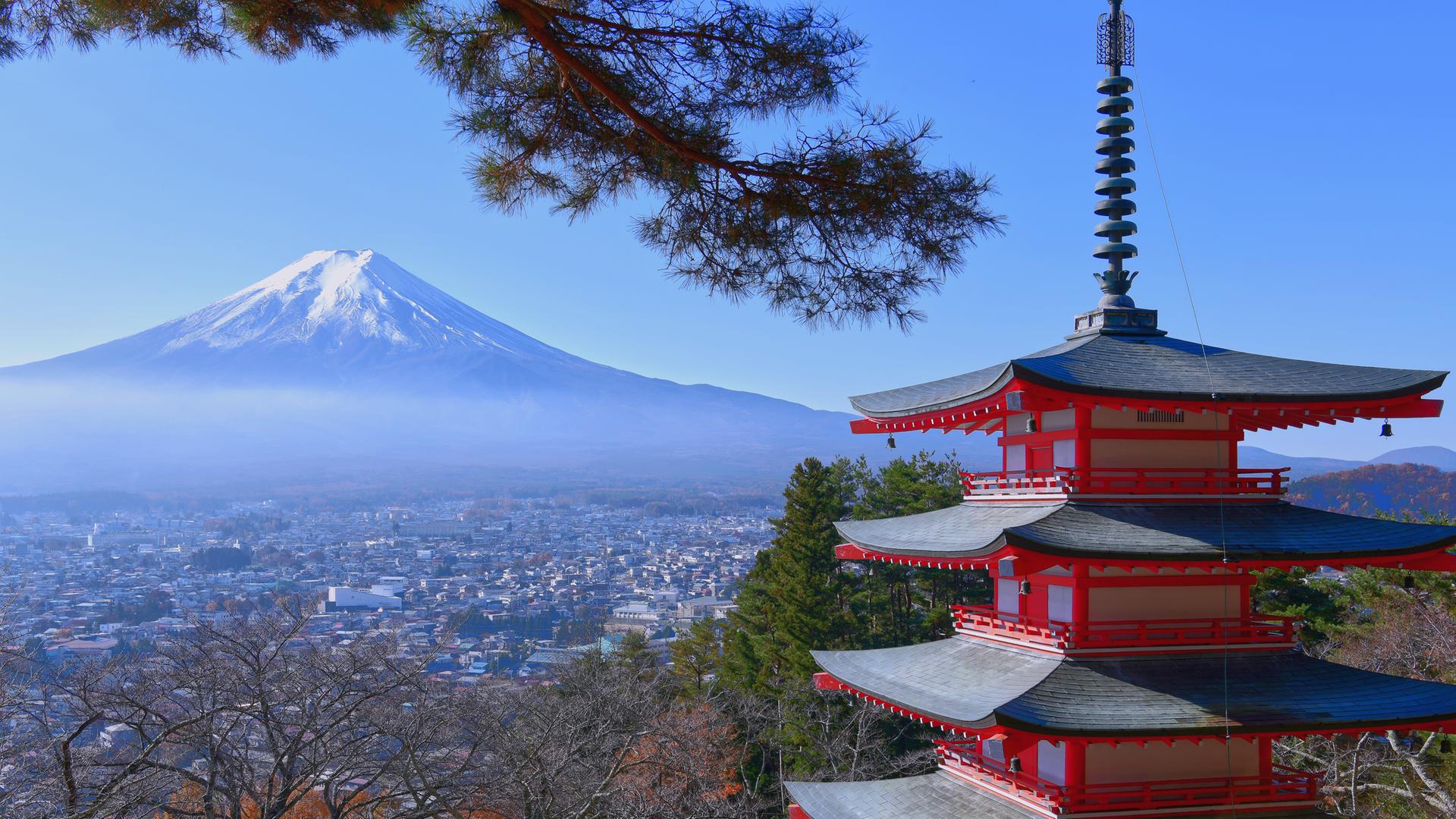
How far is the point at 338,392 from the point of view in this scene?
142m

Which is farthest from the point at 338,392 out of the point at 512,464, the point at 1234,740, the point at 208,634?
the point at 1234,740

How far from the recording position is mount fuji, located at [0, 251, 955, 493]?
417 feet

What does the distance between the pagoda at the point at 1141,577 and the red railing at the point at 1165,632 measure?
0.02 m

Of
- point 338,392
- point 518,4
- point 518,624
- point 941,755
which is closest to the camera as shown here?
point 518,4

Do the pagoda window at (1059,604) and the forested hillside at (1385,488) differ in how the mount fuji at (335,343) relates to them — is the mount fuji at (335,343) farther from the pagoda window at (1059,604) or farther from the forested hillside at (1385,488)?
the pagoda window at (1059,604)

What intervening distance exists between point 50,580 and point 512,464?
312ft

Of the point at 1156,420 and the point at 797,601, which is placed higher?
the point at 1156,420

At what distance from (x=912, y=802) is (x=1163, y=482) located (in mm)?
3538

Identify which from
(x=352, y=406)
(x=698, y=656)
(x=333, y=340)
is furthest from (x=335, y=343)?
(x=698, y=656)

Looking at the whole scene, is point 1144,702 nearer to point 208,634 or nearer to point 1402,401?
point 1402,401

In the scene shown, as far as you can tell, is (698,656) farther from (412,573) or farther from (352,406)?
(352,406)

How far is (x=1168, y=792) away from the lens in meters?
7.88

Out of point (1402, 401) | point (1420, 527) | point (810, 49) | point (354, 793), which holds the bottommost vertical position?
point (354, 793)

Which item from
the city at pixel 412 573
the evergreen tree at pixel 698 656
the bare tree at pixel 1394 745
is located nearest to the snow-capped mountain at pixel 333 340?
the city at pixel 412 573
